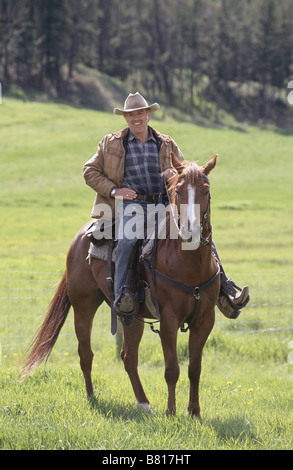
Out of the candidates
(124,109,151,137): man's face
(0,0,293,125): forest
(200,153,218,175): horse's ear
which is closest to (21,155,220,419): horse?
(200,153,218,175): horse's ear

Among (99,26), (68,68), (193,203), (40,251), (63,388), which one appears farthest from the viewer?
(99,26)

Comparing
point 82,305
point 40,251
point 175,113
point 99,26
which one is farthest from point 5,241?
point 99,26

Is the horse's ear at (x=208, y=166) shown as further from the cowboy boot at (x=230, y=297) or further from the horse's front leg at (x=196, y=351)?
the horse's front leg at (x=196, y=351)

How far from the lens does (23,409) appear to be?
586 centimetres

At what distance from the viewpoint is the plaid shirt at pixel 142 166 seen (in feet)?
20.6

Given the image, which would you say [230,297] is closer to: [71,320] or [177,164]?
[177,164]

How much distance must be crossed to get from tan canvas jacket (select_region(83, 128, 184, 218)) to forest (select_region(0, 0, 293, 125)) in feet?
238

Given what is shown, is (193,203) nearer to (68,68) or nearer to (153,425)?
(153,425)

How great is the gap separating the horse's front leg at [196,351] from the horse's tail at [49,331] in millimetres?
1998

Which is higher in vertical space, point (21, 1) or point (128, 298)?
point (21, 1)

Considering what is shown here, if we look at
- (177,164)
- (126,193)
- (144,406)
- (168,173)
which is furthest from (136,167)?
(144,406)

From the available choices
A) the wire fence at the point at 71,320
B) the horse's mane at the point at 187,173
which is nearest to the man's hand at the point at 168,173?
the horse's mane at the point at 187,173

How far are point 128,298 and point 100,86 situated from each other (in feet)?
248

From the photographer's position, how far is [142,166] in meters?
6.30
